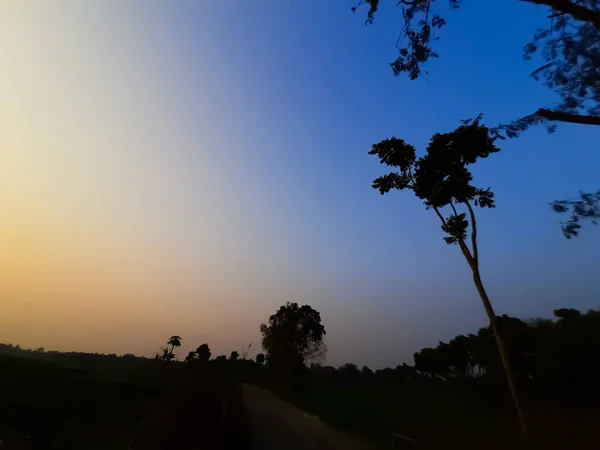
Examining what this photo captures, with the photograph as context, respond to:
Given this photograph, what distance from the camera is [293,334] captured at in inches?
1384

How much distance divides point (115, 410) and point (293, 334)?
798 inches

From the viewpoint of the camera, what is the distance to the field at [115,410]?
1002 cm

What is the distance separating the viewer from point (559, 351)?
60.0ft

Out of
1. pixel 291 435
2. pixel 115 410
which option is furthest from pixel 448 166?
pixel 115 410

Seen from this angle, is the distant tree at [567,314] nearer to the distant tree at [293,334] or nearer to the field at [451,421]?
the field at [451,421]

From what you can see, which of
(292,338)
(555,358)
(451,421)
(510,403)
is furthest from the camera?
(292,338)

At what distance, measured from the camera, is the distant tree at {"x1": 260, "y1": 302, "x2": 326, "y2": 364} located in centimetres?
3350

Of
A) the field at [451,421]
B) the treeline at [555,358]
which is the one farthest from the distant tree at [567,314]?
the field at [451,421]

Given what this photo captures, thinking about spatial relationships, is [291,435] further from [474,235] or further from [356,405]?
[356,405]

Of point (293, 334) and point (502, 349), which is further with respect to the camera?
point (293, 334)

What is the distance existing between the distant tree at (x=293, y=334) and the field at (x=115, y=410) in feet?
43.9

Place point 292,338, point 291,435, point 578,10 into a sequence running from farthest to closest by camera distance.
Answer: point 292,338, point 291,435, point 578,10

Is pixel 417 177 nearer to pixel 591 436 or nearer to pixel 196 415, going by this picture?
pixel 591 436

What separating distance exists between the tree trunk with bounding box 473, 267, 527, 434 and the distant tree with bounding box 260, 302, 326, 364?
76.9 ft
